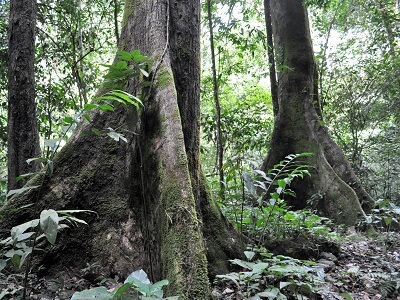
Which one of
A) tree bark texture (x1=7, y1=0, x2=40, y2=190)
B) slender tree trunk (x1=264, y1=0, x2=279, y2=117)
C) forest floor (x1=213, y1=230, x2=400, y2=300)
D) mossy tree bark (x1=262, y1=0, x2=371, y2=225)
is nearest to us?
forest floor (x1=213, y1=230, x2=400, y2=300)

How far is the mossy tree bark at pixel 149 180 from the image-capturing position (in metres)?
2.60

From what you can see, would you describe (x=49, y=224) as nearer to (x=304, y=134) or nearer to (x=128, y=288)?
(x=128, y=288)

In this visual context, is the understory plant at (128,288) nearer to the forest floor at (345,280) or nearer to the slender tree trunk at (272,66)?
the forest floor at (345,280)

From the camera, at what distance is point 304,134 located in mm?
7430

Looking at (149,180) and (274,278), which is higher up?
(149,180)

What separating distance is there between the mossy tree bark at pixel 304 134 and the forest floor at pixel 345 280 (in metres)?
1.43

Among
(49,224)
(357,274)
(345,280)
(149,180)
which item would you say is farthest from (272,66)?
(49,224)

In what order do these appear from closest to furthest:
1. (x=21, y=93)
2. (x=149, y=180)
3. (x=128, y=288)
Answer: (x=128, y=288), (x=149, y=180), (x=21, y=93)

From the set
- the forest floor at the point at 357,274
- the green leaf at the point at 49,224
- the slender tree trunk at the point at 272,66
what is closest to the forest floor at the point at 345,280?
the forest floor at the point at 357,274

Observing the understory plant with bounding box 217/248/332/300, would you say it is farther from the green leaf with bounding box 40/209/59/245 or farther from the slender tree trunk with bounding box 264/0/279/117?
the slender tree trunk with bounding box 264/0/279/117

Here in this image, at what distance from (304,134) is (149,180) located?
17.1 feet

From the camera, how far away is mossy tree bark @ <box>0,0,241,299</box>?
2604 millimetres

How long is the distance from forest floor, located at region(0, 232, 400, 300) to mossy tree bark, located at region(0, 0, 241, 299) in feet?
0.84

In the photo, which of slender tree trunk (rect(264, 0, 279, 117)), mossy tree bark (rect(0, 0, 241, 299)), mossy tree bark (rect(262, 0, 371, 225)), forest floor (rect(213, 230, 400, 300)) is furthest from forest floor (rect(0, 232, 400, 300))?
slender tree trunk (rect(264, 0, 279, 117))
